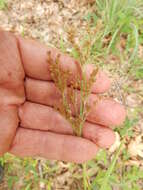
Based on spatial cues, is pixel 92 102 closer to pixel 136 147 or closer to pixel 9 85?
pixel 9 85

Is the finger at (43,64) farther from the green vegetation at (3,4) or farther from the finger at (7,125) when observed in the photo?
the green vegetation at (3,4)

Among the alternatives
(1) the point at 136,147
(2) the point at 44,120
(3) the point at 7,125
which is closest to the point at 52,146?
(2) the point at 44,120

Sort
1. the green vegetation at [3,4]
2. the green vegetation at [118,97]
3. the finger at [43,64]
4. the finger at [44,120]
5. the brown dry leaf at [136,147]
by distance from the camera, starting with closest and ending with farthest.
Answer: the finger at [43,64] < the finger at [44,120] < the green vegetation at [118,97] < the brown dry leaf at [136,147] < the green vegetation at [3,4]

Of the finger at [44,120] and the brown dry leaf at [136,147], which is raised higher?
the finger at [44,120]

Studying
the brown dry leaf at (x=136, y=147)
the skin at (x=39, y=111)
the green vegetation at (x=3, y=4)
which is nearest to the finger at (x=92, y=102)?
the skin at (x=39, y=111)

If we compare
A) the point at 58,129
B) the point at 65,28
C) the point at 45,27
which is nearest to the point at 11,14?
the point at 45,27
